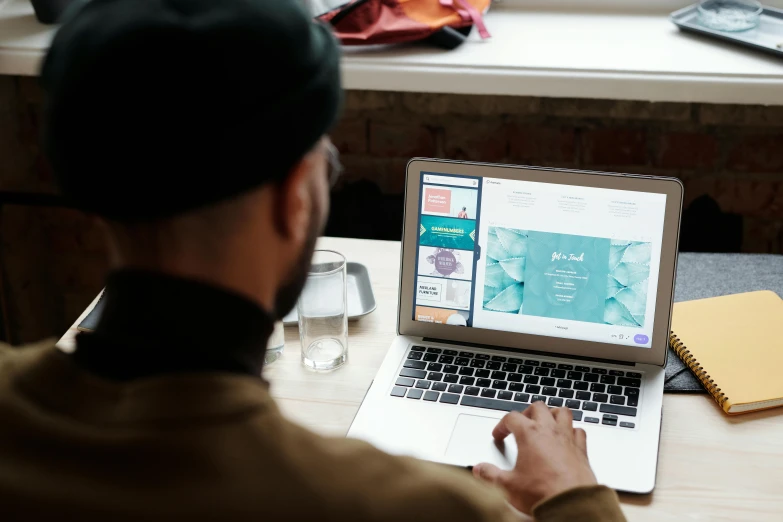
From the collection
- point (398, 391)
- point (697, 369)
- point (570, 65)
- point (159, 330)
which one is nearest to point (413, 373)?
point (398, 391)

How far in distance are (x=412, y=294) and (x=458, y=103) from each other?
84 centimetres

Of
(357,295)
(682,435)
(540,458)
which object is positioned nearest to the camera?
(540,458)

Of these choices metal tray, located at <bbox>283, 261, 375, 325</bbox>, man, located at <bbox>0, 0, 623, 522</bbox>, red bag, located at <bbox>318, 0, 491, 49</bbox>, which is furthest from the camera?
red bag, located at <bbox>318, 0, 491, 49</bbox>

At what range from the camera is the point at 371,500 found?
590 mm

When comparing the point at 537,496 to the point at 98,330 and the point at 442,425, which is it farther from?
the point at 98,330

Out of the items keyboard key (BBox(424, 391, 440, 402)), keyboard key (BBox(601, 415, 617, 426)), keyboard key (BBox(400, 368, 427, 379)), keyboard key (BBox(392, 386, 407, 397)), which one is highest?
keyboard key (BBox(601, 415, 617, 426))

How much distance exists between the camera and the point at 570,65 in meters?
1.74

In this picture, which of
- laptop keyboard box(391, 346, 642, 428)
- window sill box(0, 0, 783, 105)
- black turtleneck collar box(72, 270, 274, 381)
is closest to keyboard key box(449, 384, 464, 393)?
laptop keyboard box(391, 346, 642, 428)

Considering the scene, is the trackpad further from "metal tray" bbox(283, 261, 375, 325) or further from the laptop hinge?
"metal tray" bbox(283, 261, 375, 325)

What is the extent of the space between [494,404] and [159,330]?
55 centimetres

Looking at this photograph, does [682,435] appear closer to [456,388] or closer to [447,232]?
[456,388]

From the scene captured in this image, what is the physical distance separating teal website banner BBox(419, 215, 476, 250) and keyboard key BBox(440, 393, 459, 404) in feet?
0.64

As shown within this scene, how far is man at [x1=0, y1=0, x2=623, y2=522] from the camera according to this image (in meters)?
0.56

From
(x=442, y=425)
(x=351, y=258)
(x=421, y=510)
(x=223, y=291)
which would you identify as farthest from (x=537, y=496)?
(x=351, y=258)
